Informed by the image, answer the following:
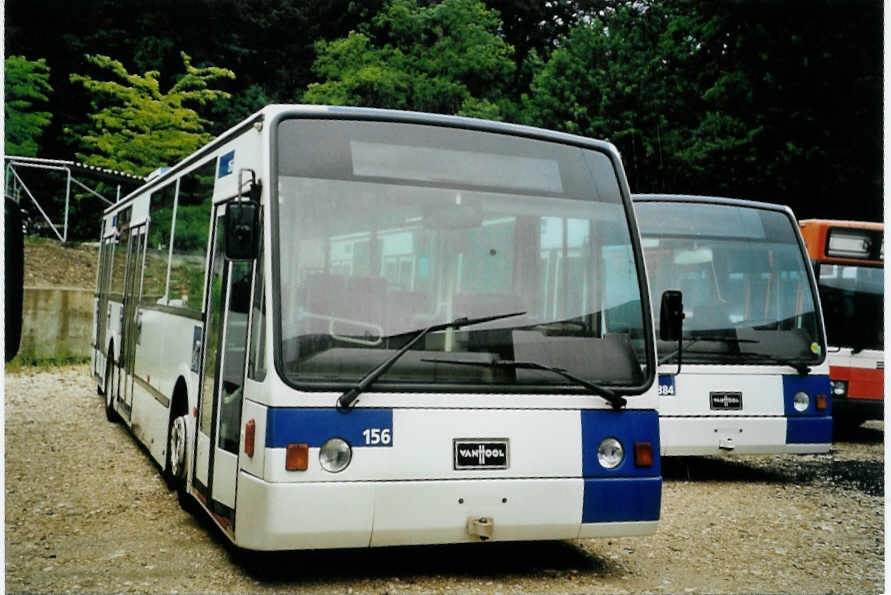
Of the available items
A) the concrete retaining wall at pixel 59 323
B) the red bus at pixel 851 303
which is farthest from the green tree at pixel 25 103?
the red bus at pixel 851 303

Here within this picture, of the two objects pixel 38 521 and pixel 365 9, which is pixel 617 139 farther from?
pixel 38 521

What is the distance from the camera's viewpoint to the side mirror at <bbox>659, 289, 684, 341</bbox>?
661cm

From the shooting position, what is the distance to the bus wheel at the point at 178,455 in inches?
285

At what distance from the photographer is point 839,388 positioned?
12.5m

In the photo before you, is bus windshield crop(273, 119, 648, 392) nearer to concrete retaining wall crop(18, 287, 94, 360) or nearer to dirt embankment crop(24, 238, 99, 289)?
concrete retaining wall crop(18, 287, 94, 360)

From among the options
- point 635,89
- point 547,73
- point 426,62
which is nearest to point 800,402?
point 635,89

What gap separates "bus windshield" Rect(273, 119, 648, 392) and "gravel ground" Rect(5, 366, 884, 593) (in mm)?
1221

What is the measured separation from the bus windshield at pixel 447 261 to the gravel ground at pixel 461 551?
1.22 meters

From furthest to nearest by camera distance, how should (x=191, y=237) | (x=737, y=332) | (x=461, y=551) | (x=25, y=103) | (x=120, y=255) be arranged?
(x=25, y=103) → (x=120, y=255) → (x=737, y=332) → (x=191, y=237) → (x=461, y=551)

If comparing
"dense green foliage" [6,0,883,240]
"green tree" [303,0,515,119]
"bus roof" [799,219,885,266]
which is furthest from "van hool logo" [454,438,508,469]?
"green tree" [303,0,515,119]

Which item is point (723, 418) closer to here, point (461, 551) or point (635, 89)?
point (461, 551)

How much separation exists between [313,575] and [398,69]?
32.2 metres

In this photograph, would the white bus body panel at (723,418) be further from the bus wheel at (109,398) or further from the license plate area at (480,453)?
the bus wheel at (109,398)

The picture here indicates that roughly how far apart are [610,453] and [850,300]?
817cm
